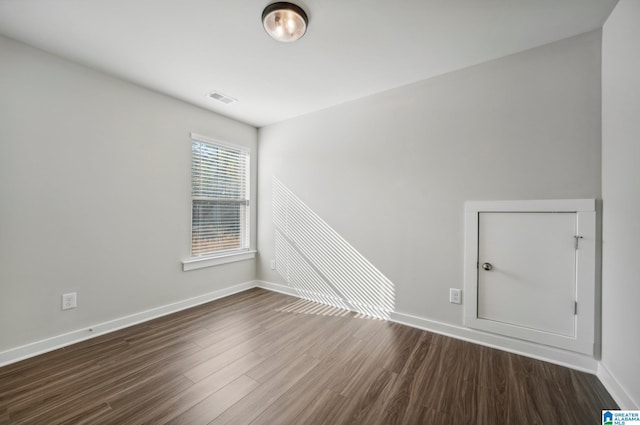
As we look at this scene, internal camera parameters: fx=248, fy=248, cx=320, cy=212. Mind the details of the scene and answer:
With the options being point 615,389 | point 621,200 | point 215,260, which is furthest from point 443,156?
point 215,260

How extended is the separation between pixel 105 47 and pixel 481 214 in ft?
11.3

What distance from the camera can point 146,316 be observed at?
2.63 meters

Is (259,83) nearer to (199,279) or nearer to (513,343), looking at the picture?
(199,279)

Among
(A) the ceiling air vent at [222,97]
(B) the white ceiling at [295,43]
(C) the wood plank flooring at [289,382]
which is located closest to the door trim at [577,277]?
(C) the wood plank flooring at [289,382]

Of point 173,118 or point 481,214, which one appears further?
point 173,118

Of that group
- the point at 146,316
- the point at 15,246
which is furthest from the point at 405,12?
the point at 146,316

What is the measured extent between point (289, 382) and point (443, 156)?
2.29 meters

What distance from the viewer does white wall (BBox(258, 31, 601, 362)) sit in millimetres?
1868

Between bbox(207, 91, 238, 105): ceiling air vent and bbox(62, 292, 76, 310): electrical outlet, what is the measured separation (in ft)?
7.66

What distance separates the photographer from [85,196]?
2240mm

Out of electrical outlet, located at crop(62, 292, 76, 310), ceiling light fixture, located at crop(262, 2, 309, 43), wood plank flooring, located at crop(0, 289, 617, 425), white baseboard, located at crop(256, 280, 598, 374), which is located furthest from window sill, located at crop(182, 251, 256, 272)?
ceiling light fixture, located at crop(262, 2, 309, 43)

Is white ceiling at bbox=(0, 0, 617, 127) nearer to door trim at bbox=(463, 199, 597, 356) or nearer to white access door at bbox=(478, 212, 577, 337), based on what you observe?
door trim at bbox=(463, 199, 597, 356)

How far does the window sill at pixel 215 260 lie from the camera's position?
9.81 feet

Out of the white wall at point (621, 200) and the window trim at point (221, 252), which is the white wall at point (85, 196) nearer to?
the window trim at point (221, 252)
